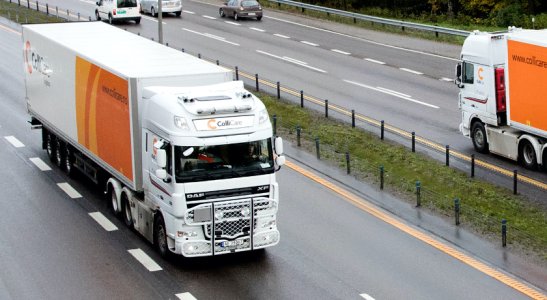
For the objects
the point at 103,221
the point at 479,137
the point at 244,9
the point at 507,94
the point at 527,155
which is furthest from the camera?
the point at 244,9

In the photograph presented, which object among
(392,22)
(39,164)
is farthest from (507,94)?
(392,22)

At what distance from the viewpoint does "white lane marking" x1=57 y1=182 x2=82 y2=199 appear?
25969mm

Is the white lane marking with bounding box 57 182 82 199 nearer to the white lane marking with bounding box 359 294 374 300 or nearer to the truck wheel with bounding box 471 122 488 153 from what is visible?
the white lane marking with bounding box 359 294 374 300

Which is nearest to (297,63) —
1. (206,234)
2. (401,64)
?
(401,64)

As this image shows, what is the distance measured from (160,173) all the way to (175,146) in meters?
0.61

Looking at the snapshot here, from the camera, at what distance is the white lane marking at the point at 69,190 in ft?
85.2

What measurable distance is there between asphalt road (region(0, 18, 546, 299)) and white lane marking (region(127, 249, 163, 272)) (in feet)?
0.21

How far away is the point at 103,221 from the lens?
78.0ft

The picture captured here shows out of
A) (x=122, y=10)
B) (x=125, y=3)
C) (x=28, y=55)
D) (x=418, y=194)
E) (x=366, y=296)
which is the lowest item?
(x=366, y=296)

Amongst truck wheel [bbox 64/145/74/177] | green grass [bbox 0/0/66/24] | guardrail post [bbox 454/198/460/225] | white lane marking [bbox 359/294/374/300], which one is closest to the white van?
green grass [bbox 0/0/66/24]

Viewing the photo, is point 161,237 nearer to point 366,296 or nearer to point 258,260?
point 258,260

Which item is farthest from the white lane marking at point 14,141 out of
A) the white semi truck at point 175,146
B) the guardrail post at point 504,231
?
the guardrail post at point 504,231

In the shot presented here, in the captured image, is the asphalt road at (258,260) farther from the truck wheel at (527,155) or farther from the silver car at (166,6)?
the silver car at (166,6)

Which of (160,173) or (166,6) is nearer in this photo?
(160,173)
